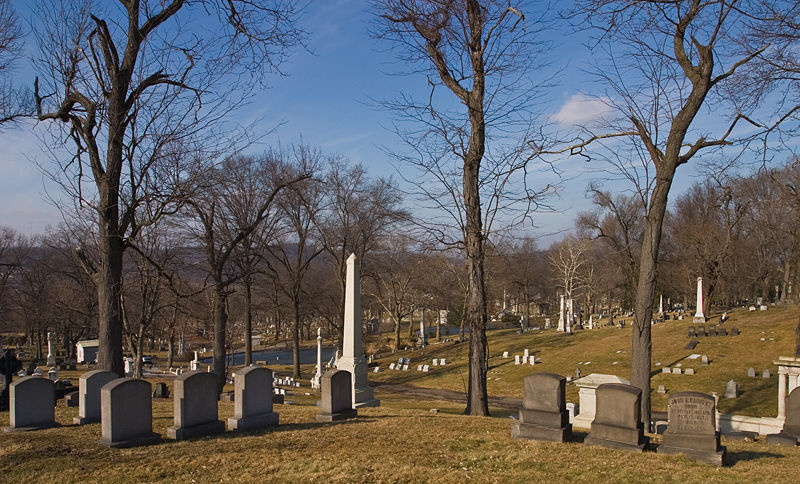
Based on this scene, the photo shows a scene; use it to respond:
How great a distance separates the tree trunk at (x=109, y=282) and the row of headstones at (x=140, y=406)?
130cm

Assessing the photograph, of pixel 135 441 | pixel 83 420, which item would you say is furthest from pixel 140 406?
pixel 83 420

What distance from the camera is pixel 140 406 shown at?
25.9 feet

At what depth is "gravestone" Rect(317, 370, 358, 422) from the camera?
9.80 meters

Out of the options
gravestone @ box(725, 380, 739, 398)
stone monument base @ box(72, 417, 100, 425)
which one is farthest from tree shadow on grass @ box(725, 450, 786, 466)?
gravestone @ box(725, 380, 739, 398)

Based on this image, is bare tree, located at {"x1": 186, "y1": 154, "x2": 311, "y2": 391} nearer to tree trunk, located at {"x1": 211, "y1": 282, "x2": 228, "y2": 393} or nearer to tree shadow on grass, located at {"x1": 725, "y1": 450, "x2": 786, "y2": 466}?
tree trunk, located at {"x1": 211, "y1": 282, "x2": 228, "y2": 393}

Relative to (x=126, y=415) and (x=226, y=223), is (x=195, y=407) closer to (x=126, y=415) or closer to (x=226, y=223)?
(x=126, y=415)

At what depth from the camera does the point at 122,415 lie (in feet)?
25.0

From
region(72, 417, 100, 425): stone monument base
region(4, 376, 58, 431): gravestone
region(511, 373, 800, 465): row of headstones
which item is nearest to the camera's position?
region(511, 373, 800, 465): row of headstones

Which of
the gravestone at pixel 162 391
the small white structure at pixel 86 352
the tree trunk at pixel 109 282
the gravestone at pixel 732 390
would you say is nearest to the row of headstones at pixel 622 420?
the tree trunk at pixel 109 282

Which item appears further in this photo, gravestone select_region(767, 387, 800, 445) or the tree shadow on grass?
gravestone select_region(767, 387, 800, 445)

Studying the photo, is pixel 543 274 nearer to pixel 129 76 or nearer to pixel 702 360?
pixel 702 360

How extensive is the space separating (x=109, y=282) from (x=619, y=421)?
377 inches

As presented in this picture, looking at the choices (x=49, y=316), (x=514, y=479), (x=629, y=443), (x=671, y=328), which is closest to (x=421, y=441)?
(x=514, y=479)

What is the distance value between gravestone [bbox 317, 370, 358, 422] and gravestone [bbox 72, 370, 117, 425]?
12.8 feet
